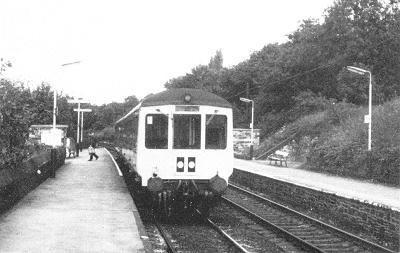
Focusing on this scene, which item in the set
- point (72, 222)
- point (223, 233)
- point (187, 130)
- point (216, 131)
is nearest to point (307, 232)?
point (223, 233)

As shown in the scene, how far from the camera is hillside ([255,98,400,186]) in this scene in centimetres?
1841

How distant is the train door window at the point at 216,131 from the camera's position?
11.4 metres

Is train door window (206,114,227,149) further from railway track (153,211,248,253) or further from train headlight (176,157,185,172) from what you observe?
railway track (153,211,248,253)

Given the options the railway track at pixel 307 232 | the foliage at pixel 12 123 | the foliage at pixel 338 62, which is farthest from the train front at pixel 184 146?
the foliage at pixel 338 62

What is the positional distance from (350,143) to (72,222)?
15.2m

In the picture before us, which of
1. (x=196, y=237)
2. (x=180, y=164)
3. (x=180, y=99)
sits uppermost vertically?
(x=180, y=99)

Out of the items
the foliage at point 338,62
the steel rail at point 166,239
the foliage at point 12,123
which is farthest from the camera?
the foliage at point 338,62

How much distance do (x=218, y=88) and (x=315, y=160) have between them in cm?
3527

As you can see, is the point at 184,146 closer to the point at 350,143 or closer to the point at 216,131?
the point at 216,131

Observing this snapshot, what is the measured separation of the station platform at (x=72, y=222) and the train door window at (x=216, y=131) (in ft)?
7.22

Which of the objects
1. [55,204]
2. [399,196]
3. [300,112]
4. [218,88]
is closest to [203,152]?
[55,204]

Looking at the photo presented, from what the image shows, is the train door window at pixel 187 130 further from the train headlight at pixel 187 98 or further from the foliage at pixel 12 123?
the foliage at pixel 12 123

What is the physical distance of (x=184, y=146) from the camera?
11.2 m

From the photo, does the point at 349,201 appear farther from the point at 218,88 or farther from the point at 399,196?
→ the point at 218,88
